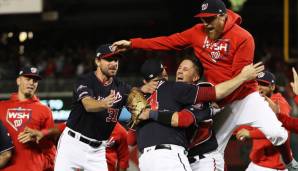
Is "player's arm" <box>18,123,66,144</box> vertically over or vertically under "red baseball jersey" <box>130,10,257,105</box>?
under

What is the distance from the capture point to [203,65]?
5977 mm

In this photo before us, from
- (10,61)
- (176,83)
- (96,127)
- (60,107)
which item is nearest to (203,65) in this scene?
(176,83)

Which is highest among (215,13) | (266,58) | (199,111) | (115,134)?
(215,13)

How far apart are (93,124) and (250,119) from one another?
5.67 ft

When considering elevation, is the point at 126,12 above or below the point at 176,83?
below

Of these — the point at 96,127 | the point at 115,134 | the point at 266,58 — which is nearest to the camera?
the point at 96,127

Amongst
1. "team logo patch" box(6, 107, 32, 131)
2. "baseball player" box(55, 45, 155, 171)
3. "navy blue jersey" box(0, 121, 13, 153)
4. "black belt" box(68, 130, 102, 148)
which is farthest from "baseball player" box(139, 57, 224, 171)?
"team logo patch" box(6, 107, 32, 131)

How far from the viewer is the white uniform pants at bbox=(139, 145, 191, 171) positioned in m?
5.14

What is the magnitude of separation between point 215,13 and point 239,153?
3.06 m

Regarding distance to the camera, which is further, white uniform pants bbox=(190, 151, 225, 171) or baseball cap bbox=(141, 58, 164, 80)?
white uniform pants bbox=(190, 151, 225, 171)

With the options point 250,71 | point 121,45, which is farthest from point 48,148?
point 250,71

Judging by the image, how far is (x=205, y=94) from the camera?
17.6 ft

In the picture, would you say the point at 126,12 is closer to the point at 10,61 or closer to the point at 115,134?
the point at 10,61

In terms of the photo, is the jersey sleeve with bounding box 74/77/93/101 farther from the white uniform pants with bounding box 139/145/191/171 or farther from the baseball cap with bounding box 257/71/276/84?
the baseball cap with bounding box 257/71/276/84
